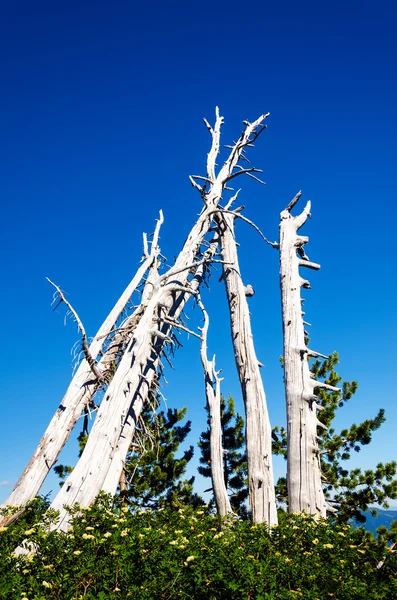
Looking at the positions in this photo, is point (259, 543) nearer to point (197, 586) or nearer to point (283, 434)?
point (197, 586)

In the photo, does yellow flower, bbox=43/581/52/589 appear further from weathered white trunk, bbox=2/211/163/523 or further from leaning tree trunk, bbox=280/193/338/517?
weathered white trunk, bbox=2/211/163/523

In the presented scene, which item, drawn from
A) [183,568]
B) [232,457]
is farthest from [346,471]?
[183,568]

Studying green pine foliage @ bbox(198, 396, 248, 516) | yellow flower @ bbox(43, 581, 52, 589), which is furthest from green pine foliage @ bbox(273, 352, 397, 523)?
yellow flower @ bbox(43, 581, 52, 589)

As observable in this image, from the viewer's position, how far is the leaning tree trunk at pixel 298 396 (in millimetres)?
6367

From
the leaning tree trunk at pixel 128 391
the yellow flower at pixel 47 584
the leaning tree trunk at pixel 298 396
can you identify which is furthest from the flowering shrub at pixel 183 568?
the leaning tree trunk at pixel 298 396

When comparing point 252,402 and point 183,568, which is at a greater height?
point 252,402

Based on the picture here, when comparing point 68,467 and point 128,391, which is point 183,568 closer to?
point 128,391

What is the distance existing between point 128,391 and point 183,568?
4.20 meters

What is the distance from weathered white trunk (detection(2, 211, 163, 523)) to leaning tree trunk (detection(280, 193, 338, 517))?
4.01 metres

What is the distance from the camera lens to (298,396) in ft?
22.8

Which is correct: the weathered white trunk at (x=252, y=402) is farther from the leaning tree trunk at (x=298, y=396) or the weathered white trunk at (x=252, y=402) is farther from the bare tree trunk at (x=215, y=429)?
the bare tree trunk at (x=215, y=429)

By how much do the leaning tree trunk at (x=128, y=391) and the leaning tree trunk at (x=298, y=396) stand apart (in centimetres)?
198

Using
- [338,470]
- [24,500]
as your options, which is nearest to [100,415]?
[24,500]

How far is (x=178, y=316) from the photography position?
1028 centimetres
